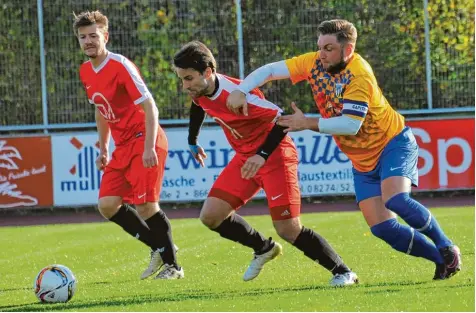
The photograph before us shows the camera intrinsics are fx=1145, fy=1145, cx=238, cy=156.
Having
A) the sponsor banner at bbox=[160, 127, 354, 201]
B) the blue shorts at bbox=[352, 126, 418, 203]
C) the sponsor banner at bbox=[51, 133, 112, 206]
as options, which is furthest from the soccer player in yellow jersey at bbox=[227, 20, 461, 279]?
the sponsor banner at bbox=[51, 133, 112, 206]

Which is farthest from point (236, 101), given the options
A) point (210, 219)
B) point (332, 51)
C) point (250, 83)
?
point (210, 219)

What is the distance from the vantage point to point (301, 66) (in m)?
7.85

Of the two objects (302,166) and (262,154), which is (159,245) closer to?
(262,154)

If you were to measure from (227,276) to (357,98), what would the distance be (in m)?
2.29

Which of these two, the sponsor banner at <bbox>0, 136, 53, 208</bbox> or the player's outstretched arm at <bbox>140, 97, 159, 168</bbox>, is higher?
the player's outstretched arm at <bbox>140, 97, 159, 168</bbox>

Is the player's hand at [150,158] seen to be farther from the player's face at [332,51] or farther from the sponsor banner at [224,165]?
the sponsor banner at [224,165]

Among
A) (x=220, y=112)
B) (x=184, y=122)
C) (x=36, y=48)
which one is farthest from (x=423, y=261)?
(x=36, y=48)

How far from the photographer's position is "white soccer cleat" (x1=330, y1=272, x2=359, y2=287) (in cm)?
798

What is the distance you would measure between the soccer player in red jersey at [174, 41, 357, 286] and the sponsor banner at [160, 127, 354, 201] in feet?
31.3

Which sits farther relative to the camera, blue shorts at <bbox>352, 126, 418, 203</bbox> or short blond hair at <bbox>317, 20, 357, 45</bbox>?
blue shorts at <bbox>352, 126, 418, 203</bbox>

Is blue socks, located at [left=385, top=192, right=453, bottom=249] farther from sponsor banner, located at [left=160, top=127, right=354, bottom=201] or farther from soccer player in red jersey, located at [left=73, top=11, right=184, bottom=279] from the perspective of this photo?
sponsor banner, located at [left=160, top=127, right=354, bottom=201]

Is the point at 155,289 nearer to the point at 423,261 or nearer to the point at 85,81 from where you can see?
the point at 85,81

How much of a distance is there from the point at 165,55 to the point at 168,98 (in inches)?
28.5

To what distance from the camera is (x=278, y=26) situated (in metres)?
19.1
